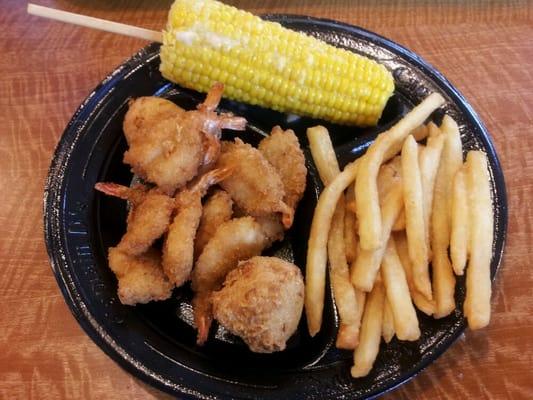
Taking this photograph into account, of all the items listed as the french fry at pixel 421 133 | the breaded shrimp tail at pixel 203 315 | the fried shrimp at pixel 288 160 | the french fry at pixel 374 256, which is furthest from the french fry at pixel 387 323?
the french fry at pixel 421 133

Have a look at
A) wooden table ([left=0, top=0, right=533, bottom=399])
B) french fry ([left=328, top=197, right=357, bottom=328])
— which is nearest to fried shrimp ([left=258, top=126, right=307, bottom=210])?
french fry ([left=328, top=197, right=357, bottom=328])

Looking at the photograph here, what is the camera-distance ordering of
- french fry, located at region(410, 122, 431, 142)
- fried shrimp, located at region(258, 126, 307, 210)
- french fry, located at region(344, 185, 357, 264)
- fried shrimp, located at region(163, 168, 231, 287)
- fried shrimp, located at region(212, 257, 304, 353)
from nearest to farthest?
fried shrimp, located at region(212, 257, 304, 353) → fried shrimp, located at region(163, 168, 231, 287) → french fry, located at region(344, 185, 357, 264) → fried shrimp, located at region(258, 126, 307, 210) → french fry, located at region(410, 122, 431, 142)

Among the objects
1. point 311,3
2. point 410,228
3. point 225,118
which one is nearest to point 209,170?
point 225,118

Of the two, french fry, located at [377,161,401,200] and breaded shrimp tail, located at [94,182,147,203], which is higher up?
french fry, located at [377,161,401,200]

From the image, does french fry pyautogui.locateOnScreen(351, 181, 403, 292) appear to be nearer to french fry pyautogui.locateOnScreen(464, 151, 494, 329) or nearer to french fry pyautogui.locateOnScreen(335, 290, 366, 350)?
french fry pyautogui.locateOnScreen(335, 290, 366, 350)

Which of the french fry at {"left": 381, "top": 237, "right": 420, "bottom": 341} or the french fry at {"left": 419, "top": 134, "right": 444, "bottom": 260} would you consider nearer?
the french fry at {"left": 381, "top": 237, "right": 420, "bottom": 341}

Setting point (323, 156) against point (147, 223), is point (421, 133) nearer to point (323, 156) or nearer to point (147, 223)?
point (323, 156)
